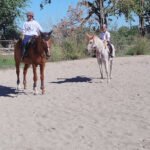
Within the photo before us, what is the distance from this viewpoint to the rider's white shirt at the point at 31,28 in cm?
1412

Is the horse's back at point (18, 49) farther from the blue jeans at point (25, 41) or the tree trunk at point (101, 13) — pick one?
the tree trunk at point (101, 13)

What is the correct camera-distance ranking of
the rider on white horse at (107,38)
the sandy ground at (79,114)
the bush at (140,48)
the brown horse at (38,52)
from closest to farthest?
the sandy ground at (79,114), the brown horse at (38,52), the rider on white horse at (107,38), the bush at (140,48)

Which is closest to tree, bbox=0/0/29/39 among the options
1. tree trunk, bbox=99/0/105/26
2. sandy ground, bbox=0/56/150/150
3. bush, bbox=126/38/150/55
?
tree trunk, bbox=99/0/105/26

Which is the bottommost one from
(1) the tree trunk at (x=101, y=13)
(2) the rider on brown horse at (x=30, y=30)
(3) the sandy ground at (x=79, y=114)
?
(3) the sandy ground at (x=79, y=114)

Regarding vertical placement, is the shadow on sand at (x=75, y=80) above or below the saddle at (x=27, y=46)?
below

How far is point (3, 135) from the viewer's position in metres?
8.77

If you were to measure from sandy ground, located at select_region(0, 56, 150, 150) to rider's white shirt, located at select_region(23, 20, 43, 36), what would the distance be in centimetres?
191

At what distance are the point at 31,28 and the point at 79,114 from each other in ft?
15.2

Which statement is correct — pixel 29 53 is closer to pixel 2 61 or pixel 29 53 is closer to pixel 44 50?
pixel 44 50

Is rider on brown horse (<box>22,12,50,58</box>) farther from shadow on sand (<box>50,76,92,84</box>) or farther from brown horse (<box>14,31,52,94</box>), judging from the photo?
shadow on sand (<box>50,76,92,84</box>)

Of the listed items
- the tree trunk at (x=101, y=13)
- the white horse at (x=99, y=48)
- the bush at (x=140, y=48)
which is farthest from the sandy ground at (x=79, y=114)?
the tree trunk at (x=101, y=13)

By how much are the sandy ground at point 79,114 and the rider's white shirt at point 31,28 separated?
6.26 feet

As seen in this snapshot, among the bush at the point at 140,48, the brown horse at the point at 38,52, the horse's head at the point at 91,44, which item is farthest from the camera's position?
the bush at the point at 140,48

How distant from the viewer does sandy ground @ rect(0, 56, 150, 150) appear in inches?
315
